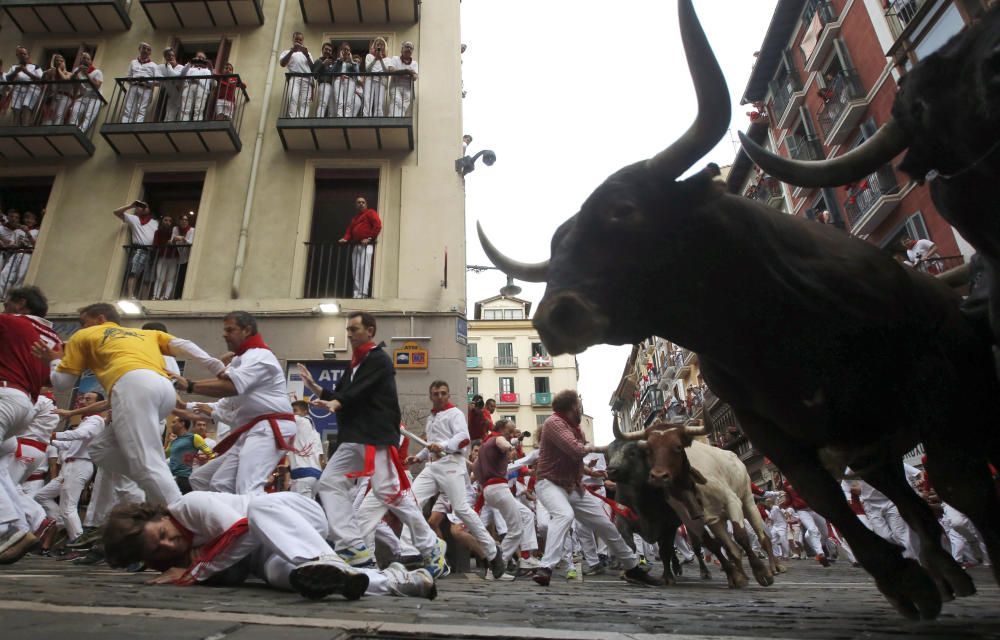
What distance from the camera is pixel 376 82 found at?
13.5m

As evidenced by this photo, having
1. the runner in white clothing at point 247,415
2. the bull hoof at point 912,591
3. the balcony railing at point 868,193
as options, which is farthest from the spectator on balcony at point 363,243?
the balcony railing at point 868,193

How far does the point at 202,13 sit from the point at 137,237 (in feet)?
20.3

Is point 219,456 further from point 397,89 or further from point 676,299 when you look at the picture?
point 397,89

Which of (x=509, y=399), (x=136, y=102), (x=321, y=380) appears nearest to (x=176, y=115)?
(x=136, y=102)

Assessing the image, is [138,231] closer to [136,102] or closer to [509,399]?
[136,102]

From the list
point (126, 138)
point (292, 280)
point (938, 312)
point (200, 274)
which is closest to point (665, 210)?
point (938, 312)

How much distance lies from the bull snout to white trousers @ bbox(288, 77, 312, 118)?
41.0ft

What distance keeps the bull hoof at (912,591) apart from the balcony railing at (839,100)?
22.3 metres

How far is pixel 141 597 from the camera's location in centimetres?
266

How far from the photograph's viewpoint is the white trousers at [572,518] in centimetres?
630

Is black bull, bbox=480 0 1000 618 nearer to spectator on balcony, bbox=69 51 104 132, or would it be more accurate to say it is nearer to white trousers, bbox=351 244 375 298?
white trousers, bbox=351 244 375 298

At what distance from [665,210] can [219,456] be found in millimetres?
4392

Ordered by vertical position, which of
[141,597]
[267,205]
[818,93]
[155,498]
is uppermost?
[818,93]

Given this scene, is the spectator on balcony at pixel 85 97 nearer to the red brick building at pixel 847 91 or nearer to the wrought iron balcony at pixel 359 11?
the wrought iron balcony at pixel 359 11
